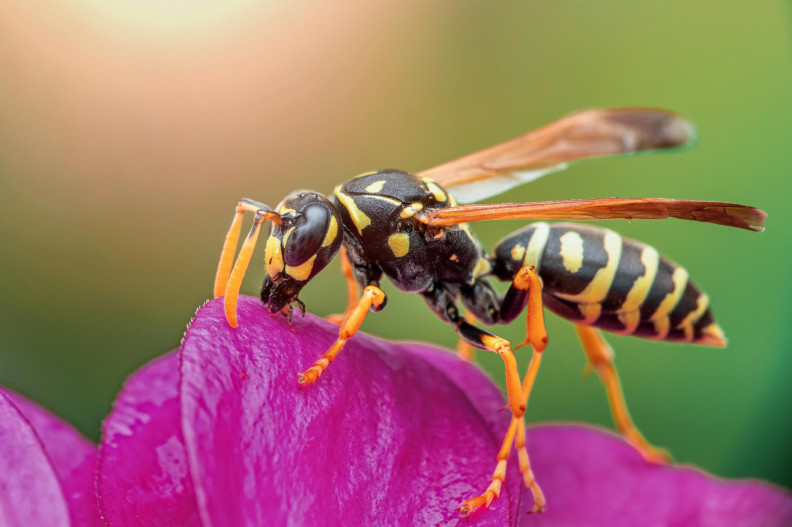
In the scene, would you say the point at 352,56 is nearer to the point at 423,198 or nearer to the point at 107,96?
the point at 107,96

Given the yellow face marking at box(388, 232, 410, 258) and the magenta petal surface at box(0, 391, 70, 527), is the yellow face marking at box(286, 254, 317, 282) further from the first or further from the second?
the magenta petal surface at box(0, 391, 70, 527)

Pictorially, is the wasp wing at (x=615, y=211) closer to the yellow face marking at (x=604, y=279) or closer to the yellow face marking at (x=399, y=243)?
the yellow face marking at (x=399, y=243)

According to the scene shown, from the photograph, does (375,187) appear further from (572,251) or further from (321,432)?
(321,432)

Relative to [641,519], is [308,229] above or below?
above

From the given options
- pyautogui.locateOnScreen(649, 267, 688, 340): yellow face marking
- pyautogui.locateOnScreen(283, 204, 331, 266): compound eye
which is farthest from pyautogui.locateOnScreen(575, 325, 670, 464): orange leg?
pyautogui.locateOnScreen(283, 204, 331, 266): compound eye

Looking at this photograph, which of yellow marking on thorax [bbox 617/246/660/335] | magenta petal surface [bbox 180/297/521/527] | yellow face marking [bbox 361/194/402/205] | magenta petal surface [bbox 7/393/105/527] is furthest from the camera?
yellow marking on thorax [bbox 617/246/660/335]

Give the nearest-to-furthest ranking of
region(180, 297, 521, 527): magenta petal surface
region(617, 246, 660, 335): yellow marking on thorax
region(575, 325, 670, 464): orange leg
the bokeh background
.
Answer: region(180, 297, 521, 527): magenta petal surface
region(617, 246, 660, 335): yellow marking on thorax
region(575, 325, 670, 464): orange leg
the bokeh background

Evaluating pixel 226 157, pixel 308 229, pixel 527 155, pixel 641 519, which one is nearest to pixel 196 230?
pixel 226 157
